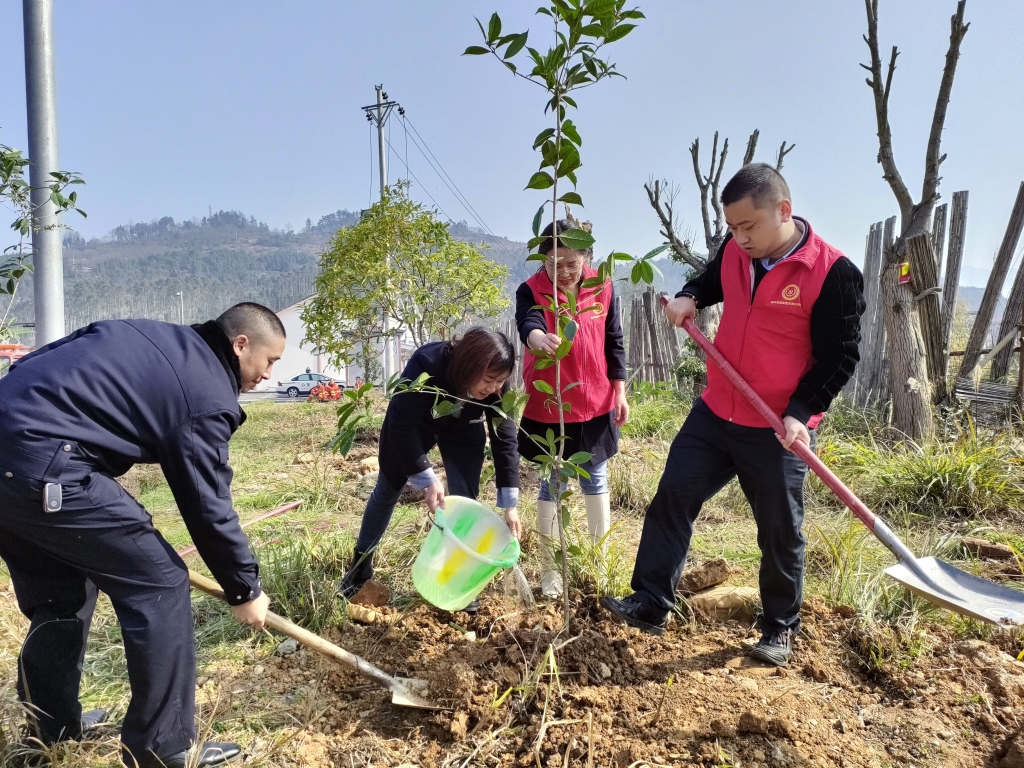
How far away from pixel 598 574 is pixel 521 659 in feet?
2.00

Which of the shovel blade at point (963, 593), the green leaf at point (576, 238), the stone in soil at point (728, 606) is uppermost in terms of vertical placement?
the green leaf at point (576, 238)

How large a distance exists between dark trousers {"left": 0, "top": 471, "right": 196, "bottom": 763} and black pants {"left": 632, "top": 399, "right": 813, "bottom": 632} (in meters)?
1.46

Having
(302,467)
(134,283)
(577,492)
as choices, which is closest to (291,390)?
(302,467)

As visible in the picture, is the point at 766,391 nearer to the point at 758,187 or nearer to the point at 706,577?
the point at 758,187

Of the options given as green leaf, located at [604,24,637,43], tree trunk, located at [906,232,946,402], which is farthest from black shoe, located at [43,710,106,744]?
tree trunk, located at [906,232,946,402]

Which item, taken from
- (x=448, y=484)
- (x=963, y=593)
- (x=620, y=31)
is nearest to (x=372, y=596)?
(x=448, y=484)

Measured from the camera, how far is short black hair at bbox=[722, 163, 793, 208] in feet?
6.48

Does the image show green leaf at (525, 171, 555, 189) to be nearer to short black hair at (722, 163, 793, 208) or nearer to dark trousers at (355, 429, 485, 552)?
short black hair at (722, 163, 793, 208)

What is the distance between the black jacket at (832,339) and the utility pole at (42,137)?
3763mm

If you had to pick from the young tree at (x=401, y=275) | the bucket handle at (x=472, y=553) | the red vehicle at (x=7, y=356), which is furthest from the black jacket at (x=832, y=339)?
the young tree at (x=401, y=275)

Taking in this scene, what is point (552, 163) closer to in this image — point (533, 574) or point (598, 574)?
point (598, 574)

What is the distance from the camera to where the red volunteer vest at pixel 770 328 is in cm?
201

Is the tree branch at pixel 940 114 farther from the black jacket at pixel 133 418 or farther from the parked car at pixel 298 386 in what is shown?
the parked car at pixel 298 386

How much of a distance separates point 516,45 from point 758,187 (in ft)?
2.78
